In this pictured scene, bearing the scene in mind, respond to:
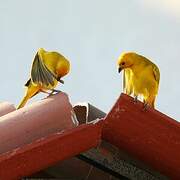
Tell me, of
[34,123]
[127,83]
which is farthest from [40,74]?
[34,123]

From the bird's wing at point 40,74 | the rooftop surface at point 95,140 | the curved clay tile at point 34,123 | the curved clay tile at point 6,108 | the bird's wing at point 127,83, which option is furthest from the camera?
the bird's wing at point 127,83

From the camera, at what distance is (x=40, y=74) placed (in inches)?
168

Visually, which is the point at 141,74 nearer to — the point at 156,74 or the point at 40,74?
the point at 156,74

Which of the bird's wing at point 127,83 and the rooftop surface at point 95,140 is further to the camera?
the bird's wing at point 127,83

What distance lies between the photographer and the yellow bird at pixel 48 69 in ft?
14.0

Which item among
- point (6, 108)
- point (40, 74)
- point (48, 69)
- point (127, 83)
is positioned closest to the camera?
point (6, 108)

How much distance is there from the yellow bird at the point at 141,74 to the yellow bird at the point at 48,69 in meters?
0.51

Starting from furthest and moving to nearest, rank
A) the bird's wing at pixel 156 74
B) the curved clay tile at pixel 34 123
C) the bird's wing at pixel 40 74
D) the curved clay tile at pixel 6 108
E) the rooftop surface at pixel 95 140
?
the bird's wing at pixel 156 74
the bird's wing at pixel 40 74
the curved clay tile at pixel 6 108
the curved clay tile at pixel 34 123
the rooftop surface at pixel 95 140

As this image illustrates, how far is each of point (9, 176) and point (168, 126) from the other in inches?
33.1

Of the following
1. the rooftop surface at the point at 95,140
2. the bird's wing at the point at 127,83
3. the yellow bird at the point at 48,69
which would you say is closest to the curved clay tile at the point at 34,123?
the rooftop surface at the point at 95,140

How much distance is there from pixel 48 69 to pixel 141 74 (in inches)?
30.7

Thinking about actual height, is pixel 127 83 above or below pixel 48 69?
below

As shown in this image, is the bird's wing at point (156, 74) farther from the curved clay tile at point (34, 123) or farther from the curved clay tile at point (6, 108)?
the curved clay tile at point (34, 123)

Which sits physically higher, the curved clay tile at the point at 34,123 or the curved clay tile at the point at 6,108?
the curved clay tile at the point at 34,123
